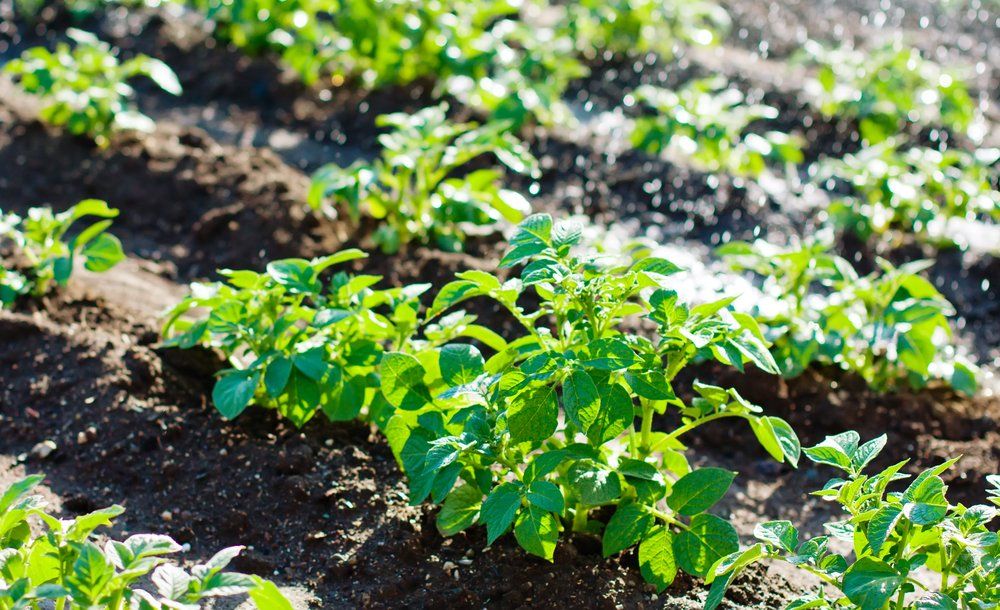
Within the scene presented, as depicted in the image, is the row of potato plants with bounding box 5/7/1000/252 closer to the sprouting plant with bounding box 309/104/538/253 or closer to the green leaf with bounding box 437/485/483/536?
the sprouting plant with bounding box 309/104/538/253

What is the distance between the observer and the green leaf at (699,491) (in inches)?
98.8

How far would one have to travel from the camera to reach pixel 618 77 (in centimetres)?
663

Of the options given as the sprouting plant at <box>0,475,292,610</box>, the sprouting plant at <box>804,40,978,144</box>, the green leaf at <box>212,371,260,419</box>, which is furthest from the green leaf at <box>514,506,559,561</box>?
the sprouting plant at <box>804,40,978,144</box>

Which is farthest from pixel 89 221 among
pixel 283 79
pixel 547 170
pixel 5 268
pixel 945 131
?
pixel 945 131

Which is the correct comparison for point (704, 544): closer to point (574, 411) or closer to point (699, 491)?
point (699, 491)

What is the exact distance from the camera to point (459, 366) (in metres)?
2.57

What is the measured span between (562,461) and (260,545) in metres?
0.85

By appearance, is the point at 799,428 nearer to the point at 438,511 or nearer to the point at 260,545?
the point at 438,511

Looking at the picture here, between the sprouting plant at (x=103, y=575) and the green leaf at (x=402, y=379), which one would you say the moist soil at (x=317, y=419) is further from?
the sprouting plant at (x=103, y=575)

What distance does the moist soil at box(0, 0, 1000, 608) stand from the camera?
2.74 m

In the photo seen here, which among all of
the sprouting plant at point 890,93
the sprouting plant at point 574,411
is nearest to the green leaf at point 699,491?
the sprouting plant at point 574,411

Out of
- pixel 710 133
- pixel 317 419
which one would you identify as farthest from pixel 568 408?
pixel 710 133

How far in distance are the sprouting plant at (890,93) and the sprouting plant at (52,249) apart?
155 inches

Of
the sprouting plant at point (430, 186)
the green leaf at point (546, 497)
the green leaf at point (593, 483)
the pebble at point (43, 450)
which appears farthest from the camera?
the sprouting plant at point (430, 186)
